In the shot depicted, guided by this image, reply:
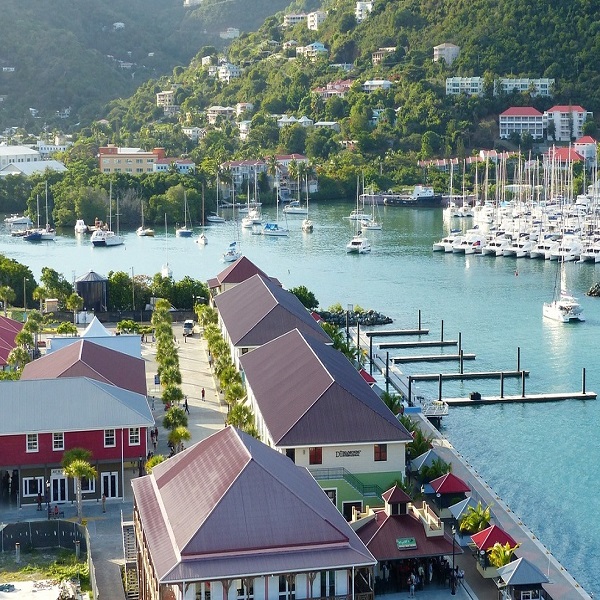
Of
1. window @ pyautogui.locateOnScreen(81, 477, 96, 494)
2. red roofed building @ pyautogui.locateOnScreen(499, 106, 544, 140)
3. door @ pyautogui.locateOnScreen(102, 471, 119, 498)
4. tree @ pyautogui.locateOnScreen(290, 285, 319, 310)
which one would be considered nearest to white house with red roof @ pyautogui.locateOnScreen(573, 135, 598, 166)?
red roofed building @ pyautogui.locateOnScreen(499, 106, 544, 140)

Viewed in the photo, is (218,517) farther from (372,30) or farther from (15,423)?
(372,30)

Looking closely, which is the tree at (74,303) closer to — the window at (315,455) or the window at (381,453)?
the window at (315,455)

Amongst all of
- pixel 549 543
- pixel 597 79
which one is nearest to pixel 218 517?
pixel 549 543

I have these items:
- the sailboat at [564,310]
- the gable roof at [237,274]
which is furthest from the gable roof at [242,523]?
the sailboat at [564,310]

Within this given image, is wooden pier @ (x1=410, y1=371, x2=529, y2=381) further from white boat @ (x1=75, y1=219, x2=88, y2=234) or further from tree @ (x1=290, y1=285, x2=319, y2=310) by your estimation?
white boat @ (x1=75, y1=219, x2=88, y2=234)

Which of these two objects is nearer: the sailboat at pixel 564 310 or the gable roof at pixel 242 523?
the gable roof at pixel 242 523

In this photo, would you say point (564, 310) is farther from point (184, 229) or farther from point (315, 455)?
point (184, 229)
